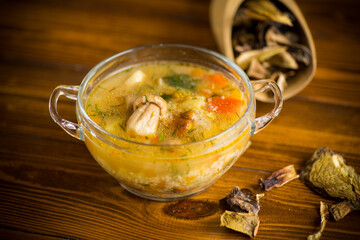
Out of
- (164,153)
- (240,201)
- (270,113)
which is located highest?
(164,153)

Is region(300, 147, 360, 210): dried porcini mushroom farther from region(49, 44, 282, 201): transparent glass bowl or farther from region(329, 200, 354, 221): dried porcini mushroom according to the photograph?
region(49, 44, 282, 201): transparent glass bowl

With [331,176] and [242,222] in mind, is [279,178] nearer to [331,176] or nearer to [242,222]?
[331,176]

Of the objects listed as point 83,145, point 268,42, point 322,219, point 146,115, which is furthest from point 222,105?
point 268,42

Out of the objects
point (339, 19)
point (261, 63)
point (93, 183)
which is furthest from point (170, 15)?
point (93, 183)

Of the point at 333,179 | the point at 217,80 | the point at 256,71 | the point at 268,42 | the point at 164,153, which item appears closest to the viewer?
the point at 164,153

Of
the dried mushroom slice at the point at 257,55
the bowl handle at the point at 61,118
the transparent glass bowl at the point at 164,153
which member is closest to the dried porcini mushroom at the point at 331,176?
the transparent glass bowl at the point at 164,153

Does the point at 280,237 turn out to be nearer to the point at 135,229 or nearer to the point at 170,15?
the point at 135,229

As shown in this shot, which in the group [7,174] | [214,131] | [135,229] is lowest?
[135,229]
